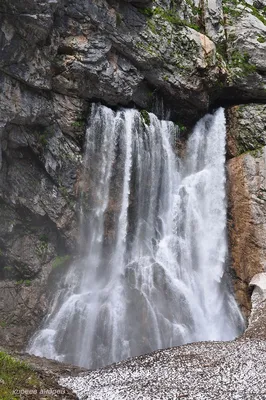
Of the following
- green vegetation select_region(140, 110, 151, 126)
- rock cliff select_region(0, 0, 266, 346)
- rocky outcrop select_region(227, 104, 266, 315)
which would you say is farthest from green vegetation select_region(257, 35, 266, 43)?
green vegetation select_region(140, 110, 151, 126)

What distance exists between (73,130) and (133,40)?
6.67 metres

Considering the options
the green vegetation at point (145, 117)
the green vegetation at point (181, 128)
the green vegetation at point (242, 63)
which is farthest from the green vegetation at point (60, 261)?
the green vegetation at point (242, 63)

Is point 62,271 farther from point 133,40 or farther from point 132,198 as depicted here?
point 133,40

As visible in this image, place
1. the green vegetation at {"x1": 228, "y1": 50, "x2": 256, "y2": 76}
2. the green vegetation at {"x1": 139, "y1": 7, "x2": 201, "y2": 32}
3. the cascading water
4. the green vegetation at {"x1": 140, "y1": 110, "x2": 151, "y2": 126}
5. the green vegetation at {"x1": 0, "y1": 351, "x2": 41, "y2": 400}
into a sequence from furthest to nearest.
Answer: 1. the green vegetation at {"x1": 228, "y1": 50, "x2": 256, "y2": 76}
2. the green vegetation at {"x1": 140, "y1": 110, "x2": 151, "y2": 126}
3. the green vegetation at {"x1": 139, "y1": 7, "x2": 201, "y2": 32}
4. the cascading water
5. the green vegetation at {"x1": 0, "y1": 351, "x2": 41, "y2": 400}

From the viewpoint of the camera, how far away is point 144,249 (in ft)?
71.6

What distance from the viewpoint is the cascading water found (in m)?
17.5

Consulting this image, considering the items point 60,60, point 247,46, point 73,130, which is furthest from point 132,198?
point 247,46

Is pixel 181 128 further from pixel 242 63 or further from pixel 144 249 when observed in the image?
pixel 144 249

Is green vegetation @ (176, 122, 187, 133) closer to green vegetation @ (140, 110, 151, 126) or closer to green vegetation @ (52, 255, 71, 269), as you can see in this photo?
green vegetation @ (140, 110, 151, 126)

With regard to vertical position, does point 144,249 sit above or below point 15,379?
above

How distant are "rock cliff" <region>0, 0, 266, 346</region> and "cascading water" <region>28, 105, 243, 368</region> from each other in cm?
105

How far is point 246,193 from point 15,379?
687 inches

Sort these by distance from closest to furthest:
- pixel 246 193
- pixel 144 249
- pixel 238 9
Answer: pixel 144 249, pixel 246 193, pixel 238 9

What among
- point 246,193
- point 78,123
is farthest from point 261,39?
point 78,123
